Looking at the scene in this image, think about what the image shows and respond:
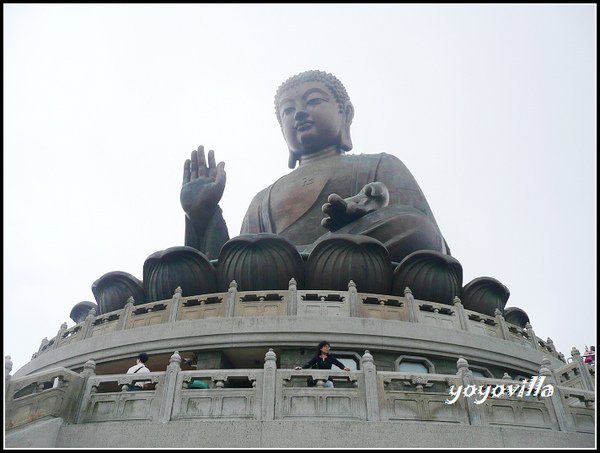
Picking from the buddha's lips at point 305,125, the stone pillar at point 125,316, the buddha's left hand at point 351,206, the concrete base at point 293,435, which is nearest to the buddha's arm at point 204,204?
the buddha's left hand at point 351,206

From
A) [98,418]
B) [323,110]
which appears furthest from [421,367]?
[323,110]

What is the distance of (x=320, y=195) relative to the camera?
13469 mm

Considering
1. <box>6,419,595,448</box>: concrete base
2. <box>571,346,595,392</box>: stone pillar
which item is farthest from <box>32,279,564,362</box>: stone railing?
<box>6,419,595,448</box>: concrete base

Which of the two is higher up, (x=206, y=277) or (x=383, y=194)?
(x=383, y=194)

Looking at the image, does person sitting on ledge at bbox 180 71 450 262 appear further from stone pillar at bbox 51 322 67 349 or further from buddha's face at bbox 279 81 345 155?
stone pillar at bbox 51 322 67 349

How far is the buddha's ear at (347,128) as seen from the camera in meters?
16.1

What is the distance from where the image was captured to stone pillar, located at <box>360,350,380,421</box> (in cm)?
529

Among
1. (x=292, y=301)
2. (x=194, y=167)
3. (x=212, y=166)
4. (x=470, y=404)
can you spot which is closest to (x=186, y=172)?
(x=194, y=167)

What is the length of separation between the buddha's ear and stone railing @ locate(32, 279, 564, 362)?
318 inches

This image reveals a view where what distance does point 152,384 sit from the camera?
5969 millimetres

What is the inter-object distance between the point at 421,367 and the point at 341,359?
1162 mm

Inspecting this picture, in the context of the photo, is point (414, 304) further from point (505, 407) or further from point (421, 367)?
point (505, 407)

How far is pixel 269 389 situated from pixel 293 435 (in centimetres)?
50

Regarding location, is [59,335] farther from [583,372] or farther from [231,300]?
[583,372]
